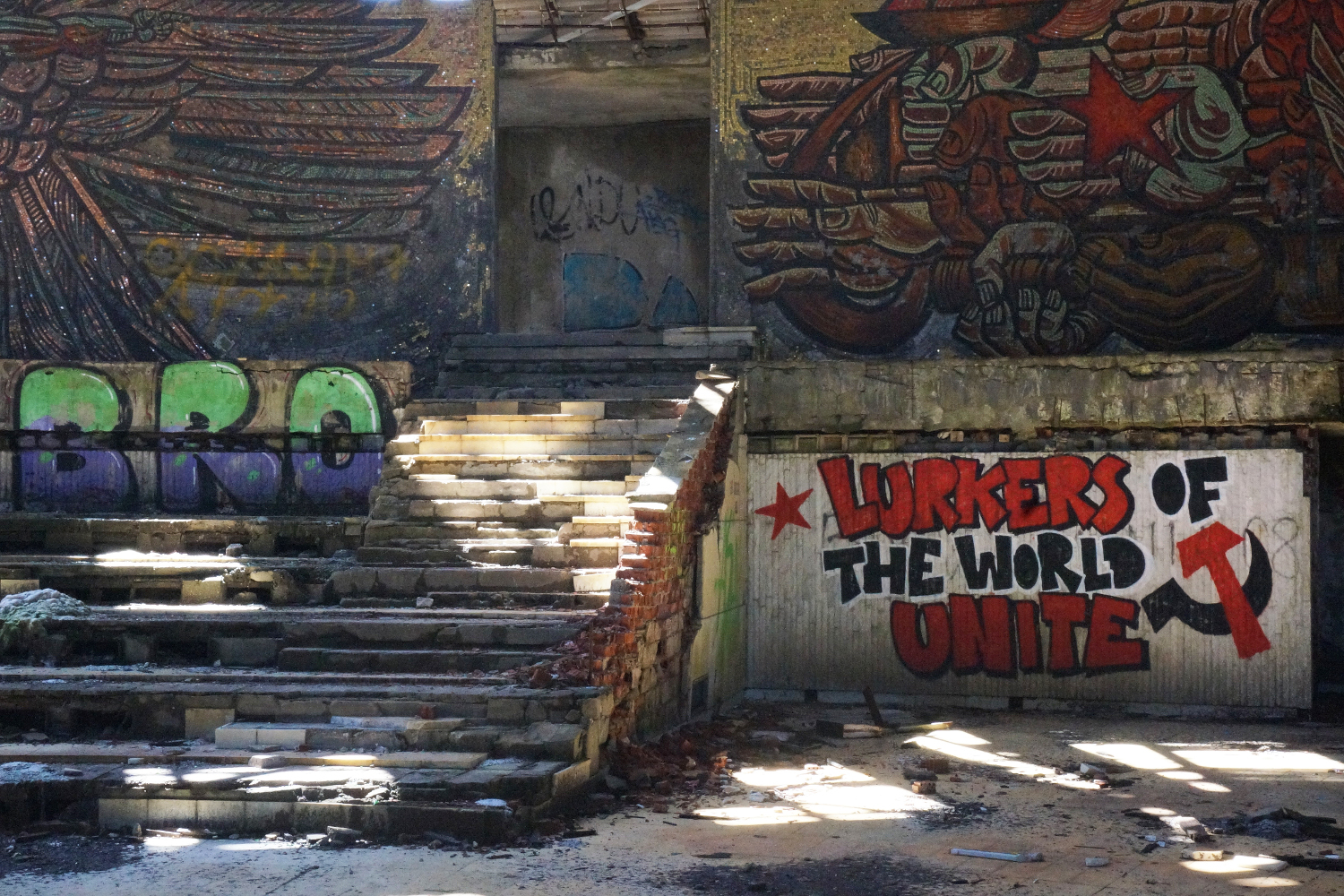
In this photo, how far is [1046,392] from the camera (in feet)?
44.2

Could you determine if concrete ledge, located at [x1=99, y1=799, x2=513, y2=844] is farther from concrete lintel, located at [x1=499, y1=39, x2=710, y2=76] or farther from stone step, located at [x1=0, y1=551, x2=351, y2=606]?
concrete lintel, located at [x1=499, y1=39, x2=710, y2=76]

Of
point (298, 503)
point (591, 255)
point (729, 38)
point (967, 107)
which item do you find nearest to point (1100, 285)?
point (967, 107)

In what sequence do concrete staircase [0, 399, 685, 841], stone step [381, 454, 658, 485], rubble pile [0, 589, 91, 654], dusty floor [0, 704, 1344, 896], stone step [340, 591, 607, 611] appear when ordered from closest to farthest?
dusty floor [0, 704, 1344, 896] < concrete staircase [0, 399, 685, 841] < rubble pile [0, 589, 91, 654] < stone step [340, 591, 607, 611] < stone step [381, 454, 658, 485]

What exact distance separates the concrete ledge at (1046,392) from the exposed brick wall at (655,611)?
4.87ft

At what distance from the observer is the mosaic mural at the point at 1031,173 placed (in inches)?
616

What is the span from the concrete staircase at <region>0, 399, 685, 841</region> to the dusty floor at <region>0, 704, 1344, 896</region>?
38 centimetres

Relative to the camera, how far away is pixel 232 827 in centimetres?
796

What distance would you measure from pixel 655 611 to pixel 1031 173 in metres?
8.20

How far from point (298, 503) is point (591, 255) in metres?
7.45

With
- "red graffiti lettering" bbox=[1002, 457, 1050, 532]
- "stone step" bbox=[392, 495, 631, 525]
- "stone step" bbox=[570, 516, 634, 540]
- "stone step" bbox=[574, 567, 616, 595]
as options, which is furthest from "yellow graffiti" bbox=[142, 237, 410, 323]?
"red graffiti lettering" bbox=[1002, 457, 1050, 532]

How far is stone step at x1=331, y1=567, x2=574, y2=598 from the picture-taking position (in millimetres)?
10992

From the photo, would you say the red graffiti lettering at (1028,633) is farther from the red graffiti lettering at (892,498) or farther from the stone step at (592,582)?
the stone step at (592,582)

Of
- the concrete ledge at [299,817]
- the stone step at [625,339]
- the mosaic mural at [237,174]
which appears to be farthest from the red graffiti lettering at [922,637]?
the concrete ledge at [299,817]

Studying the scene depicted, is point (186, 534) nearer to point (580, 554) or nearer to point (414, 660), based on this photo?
point (414, 660)
